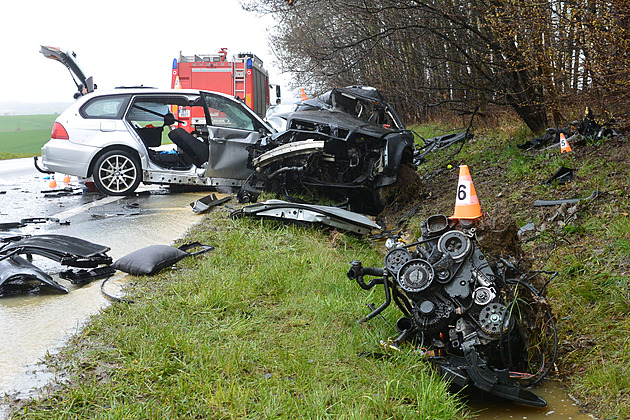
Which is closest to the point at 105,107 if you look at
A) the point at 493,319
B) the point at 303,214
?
the point at 303,214

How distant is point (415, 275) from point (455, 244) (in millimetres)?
369

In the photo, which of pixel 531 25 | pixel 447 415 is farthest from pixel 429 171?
pixel 447 415

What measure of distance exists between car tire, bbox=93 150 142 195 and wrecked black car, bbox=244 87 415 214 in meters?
A: 2.00

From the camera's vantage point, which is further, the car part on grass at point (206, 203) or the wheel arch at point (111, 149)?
the wheel arch at point (111, 149)

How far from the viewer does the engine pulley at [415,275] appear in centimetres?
369

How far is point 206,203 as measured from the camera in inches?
324

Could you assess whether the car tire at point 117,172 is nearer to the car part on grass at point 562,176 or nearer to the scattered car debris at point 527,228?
the scattered car debris at point 527,228

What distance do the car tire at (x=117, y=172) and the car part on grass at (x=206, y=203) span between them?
163 centimetres

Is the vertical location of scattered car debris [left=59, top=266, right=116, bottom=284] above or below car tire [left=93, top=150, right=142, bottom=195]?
below

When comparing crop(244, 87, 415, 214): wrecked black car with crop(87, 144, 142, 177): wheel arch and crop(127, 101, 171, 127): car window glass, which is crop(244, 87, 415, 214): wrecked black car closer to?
crop(87, 144, 142, 177): wheel arch

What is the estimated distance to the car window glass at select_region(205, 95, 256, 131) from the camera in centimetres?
955

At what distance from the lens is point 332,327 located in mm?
4035

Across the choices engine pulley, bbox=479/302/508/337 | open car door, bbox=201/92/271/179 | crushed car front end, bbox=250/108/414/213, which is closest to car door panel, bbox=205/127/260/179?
open car door, bbox=201/92/271/179

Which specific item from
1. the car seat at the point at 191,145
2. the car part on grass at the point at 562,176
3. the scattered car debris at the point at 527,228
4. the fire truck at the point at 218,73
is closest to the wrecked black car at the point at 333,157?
the car seat at the point at 191,145
